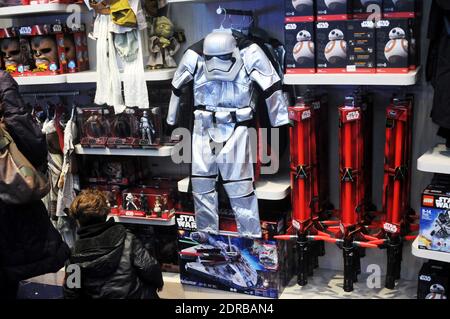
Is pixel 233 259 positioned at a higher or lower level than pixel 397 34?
lower

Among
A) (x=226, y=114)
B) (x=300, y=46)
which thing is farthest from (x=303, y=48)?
(x=226, y=114)

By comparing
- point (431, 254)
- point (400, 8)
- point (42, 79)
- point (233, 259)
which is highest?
point (400, 8)

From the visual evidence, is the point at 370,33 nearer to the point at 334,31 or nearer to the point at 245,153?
the point at 334,31

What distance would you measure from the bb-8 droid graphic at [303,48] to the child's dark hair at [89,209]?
115cm

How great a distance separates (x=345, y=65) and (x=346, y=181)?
1.82 ft

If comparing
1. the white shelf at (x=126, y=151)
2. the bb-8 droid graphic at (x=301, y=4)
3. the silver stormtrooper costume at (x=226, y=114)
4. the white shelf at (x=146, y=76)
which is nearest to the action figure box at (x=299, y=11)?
the bb-8 droid graphic at (x=301, y=4)

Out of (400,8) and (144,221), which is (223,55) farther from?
(144,221)

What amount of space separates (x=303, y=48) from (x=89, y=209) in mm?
1236

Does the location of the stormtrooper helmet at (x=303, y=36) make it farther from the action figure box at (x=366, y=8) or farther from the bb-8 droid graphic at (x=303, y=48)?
the action figure box at (x=366, y=8)

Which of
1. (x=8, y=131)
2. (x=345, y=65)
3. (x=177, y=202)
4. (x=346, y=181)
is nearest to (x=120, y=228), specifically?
(x=8, y=131)

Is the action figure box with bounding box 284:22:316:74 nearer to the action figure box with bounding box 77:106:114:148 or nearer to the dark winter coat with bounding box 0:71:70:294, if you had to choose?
the action figure box with bounding box 77:106:114:148

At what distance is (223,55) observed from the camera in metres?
2.56

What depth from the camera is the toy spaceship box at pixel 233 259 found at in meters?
2.74
